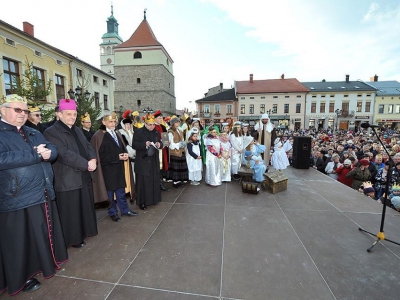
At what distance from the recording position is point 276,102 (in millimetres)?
42625

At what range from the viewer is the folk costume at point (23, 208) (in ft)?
6.77

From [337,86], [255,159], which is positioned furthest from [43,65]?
[337,86]

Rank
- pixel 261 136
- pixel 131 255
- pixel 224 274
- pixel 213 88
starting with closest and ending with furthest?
pixel 224 274, pixel 131 255, pixel 261 136, pixel 213 88

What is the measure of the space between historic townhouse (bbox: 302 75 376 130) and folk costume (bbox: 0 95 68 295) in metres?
48.0

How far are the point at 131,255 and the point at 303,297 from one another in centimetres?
211

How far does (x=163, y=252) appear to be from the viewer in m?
2.90

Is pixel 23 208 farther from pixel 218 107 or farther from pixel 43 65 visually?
pixel 218 107

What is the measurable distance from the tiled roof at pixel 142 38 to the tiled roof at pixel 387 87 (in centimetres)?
4571

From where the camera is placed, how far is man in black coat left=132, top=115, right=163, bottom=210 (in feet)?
13.7

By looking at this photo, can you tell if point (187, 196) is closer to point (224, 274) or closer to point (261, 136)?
point (224, 274)

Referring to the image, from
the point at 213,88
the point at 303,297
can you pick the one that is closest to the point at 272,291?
the point at 303,297

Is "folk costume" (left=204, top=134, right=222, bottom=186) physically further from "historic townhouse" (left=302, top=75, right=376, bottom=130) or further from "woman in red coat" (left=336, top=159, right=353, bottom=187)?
"historic townhouse" (left=302, top=75, right=376, bottom=130)

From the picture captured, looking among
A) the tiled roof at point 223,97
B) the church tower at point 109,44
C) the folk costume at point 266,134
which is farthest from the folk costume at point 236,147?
the church tower at point 109,44

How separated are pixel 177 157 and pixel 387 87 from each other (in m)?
57.5
